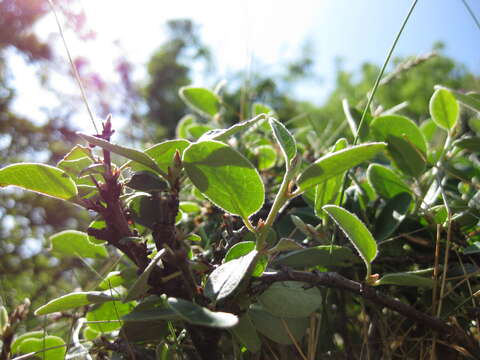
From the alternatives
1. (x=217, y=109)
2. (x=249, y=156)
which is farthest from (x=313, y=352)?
(x=217, y=109)

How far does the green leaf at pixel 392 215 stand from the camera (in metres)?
0.57

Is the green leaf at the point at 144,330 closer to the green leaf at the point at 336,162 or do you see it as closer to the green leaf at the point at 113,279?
the green leaf at the point at 113,279

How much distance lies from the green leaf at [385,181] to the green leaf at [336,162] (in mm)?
212

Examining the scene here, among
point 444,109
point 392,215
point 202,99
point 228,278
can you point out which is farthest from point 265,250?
point 202,99

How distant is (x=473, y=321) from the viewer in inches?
21.3

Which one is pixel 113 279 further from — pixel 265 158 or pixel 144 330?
pixel 265 158

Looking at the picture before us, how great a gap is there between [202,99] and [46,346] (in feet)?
1.77

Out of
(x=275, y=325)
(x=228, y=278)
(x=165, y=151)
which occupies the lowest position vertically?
(x=275, y=325)

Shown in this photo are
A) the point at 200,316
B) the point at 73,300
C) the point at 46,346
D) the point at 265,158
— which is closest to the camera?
the point at 200,316

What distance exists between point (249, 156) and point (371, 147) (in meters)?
0.46

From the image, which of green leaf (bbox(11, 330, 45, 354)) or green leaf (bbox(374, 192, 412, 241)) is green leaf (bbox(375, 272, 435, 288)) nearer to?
green leaf (bbox(374, 192, 412, 241))

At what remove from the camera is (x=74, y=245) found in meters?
0.63

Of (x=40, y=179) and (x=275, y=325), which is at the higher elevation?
(x=40, y=179)

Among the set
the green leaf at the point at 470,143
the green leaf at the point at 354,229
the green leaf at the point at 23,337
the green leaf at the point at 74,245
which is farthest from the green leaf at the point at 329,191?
the green leaf at the point at 23,337
